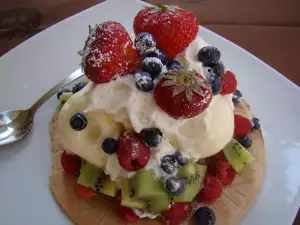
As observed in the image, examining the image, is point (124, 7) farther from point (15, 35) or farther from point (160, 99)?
point (160, 99)

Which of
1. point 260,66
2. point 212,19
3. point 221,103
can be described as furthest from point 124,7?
point 221,103

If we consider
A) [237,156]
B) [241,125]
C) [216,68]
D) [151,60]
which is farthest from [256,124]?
[151,60]

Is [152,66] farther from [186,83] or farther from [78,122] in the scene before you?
[78,122]

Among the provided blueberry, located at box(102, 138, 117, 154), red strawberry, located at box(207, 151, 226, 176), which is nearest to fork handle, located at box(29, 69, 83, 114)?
blueberry, located at box(102, 138, 117, 154)

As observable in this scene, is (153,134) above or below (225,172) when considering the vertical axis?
above

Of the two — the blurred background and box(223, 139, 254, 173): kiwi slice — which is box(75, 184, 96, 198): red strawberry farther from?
the blurred background

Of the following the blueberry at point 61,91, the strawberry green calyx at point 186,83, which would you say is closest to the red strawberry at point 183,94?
the strawberry green calyx at point 186,83
